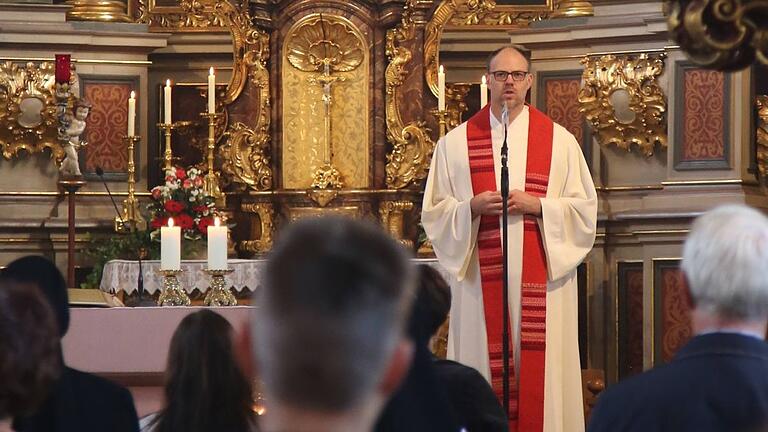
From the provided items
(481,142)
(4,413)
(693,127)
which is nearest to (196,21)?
(693,127)

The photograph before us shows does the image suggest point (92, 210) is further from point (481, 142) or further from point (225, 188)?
point (481, 142)

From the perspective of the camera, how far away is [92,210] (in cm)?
1070

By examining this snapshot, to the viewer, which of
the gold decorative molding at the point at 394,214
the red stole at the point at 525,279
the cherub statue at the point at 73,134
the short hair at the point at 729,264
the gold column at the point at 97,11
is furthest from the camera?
the gold column at the point at 97,11

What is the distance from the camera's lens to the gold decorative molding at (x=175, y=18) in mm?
11078

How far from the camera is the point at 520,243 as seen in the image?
23.6 ft

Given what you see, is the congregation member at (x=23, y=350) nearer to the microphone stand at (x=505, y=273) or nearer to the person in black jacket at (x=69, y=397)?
the person in black jacket at (x=69, y=397)

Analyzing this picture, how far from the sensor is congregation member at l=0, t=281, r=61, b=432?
9.61 feet

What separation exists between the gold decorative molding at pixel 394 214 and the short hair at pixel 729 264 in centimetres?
761

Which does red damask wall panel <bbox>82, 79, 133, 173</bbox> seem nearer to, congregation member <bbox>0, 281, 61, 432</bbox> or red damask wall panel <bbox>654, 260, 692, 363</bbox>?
red damask wall panel <bbox>654, 260, 692, 363</bbox>

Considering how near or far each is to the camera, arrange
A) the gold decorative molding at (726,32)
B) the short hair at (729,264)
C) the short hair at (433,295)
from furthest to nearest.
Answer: the short hair at (433,295) < the short hair at (729,264) < the gold decorative molding at (726,32)

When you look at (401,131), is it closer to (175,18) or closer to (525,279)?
(175,18)

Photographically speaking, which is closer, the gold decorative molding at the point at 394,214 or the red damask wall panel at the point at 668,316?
the red damask wall panel at the point at 668,316

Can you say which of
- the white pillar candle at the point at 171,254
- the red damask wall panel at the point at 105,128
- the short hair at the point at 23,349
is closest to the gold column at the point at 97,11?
the red damask wall panel at the point at 105,128

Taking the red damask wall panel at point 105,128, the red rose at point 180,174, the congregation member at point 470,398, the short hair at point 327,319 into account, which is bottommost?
the congregation member at point 470,398
